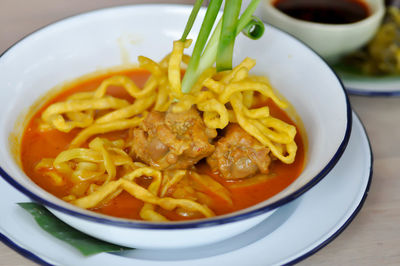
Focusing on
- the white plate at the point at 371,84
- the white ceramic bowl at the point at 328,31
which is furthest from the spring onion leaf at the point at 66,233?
the white ceramic bowl at the point at 328,31

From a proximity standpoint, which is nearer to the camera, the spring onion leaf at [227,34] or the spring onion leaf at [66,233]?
the spring onion leaf at [66,233]

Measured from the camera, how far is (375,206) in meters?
2.16

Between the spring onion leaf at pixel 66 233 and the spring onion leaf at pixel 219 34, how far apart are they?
718mm

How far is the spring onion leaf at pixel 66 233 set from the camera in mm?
1693

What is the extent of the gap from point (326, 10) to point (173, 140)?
1.62m

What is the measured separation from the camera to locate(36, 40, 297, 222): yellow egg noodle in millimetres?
1871

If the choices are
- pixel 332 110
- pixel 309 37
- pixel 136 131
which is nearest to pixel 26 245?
pixel 136 131

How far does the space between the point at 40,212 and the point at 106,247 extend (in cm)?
31

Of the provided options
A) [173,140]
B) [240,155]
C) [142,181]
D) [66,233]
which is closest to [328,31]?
[240,155]

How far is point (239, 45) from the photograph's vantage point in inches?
102

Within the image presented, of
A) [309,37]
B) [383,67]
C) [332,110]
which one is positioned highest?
[332,110]

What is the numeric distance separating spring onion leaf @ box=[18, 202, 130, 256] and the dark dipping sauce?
6.28 ft

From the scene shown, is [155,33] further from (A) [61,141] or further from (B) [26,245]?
(B) [26,245]

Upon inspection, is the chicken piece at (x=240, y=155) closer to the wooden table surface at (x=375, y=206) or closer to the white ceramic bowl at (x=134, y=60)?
the white ceramic bowl at (x=134, y=60)
